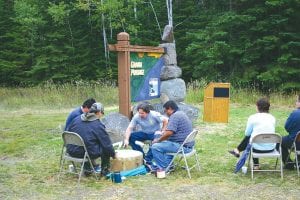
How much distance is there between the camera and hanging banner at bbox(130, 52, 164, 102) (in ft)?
33.6

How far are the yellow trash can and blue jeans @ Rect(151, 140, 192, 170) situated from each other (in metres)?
5.50

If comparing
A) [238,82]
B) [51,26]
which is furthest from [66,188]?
[51,26]

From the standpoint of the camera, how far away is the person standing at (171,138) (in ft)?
21.7

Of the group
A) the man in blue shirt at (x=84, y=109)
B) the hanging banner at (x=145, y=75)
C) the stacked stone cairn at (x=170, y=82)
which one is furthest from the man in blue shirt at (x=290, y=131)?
the stacked stone cairn at (x=170, y=82)

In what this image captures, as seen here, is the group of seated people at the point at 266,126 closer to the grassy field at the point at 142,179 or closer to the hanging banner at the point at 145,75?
the grassy field at the point at 142,179

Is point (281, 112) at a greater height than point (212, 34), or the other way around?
point (212, 34)

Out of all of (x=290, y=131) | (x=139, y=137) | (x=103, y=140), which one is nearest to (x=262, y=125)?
(x=290, y=131)

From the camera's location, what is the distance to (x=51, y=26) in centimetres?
2916

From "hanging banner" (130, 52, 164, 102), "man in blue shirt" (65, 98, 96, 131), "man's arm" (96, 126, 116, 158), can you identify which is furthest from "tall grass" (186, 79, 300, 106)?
"man's arm" (96, 126, 116, 158)

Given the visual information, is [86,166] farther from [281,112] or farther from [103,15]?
[103,15]

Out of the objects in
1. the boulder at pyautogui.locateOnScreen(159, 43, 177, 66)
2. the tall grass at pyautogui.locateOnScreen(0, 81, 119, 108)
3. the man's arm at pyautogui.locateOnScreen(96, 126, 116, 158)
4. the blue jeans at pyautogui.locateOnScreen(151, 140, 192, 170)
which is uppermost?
the boulder at pyautogui.locateOnScreen(159, 43, 177, 66)

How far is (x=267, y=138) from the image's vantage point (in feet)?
20.6

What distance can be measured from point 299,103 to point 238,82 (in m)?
14.9

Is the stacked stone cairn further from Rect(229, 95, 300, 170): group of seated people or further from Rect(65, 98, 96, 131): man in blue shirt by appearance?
Rect(229, 95, 300, 170): group of seated people
